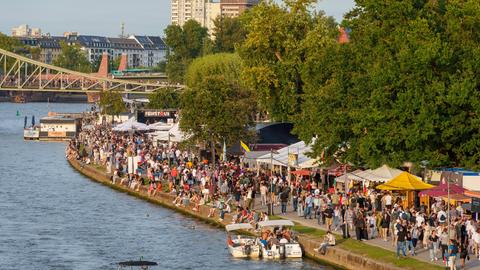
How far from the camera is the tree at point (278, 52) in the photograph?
85.4 m

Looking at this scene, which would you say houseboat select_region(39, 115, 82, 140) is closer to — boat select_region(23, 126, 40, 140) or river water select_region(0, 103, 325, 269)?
boat select_region(23, 126, 40, 140)

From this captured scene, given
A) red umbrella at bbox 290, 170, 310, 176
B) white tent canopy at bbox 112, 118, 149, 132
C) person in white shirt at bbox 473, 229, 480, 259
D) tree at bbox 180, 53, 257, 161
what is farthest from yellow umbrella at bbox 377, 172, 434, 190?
white tent canopy at bbox 112, 118, 149, 132

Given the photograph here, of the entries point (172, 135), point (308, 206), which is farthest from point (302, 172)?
point (172, 135)

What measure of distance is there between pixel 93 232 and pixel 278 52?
29.1 meters

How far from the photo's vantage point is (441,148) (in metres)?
56.4

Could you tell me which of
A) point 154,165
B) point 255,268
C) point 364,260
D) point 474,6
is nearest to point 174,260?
point 255,268

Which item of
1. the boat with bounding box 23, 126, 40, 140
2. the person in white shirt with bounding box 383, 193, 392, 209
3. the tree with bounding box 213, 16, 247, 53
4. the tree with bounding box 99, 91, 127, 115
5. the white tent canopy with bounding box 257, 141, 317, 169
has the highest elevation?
the tree with bounding box 213, 16, 247, 53

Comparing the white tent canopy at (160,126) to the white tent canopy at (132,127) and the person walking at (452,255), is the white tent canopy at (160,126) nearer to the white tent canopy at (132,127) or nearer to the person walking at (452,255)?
the white tent canopy at (132,127)

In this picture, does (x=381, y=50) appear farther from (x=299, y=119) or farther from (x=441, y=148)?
(x=299, y=119)

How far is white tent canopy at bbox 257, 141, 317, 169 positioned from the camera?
6561 cm

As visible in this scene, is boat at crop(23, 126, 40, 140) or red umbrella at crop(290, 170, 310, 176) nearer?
red umbrella at crop(290, 170, 310, 176)

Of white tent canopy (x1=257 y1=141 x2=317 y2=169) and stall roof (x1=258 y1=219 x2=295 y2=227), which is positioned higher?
white tent canopy (x1=257 y1=141 x2=317 y2=169)

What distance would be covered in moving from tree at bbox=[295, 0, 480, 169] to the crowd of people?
2368mm

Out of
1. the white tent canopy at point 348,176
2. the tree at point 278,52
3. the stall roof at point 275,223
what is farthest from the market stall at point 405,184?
the tree at point 278,52
